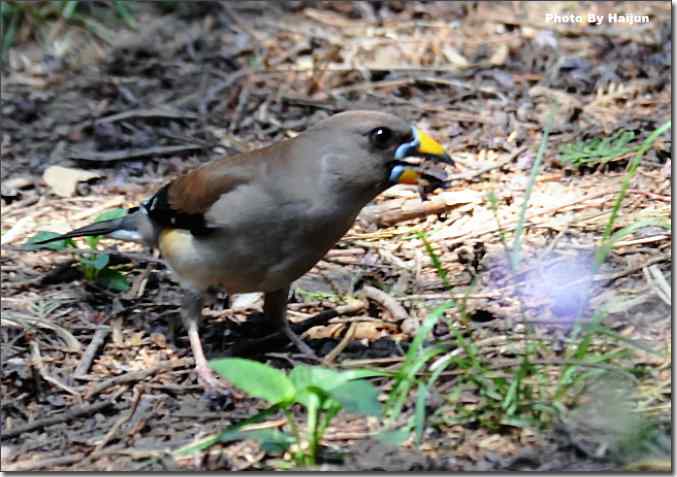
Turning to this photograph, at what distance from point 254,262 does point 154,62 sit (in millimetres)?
4624

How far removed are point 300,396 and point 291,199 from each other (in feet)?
4.22

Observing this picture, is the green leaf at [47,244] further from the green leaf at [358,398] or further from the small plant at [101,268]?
the green leaf at [358,398]

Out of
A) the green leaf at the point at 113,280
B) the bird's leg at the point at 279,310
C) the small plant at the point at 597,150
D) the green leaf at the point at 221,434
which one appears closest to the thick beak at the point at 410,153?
the bird's leg at the point at 279,310

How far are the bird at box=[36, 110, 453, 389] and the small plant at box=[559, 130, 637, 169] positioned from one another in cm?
182

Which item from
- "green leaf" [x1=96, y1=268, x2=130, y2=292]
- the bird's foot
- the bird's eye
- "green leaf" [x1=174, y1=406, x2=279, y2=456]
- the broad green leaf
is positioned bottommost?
"green leaf" [x1=96, y1=268, x2=130, y2=292]

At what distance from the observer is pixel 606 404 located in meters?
4.37

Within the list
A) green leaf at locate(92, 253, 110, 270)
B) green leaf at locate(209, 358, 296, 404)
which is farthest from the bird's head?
green leaf at locate(92, 253, 110, 270)

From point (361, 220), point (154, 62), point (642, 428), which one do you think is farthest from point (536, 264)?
point (154, 62)

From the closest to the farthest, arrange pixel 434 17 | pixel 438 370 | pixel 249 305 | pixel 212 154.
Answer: pixel 438 370 → pixel 249 305 → pixel 212 154 → pixel 434 17

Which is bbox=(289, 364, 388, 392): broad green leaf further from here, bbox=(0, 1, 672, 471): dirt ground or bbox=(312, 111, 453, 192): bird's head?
bbox=(312, 111, 453, 192): bird's head

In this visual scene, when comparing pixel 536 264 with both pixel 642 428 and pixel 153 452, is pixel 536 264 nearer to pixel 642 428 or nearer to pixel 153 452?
pixel 642 428

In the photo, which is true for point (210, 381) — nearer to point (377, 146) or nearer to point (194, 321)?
point (194, 321)

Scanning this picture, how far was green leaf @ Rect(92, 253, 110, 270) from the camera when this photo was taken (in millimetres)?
6570

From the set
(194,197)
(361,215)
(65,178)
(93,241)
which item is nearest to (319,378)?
(194,197)
